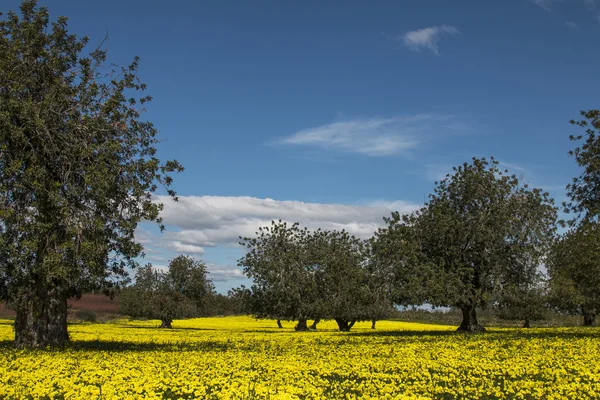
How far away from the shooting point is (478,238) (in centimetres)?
3984

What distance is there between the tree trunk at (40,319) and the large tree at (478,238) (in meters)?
23.4

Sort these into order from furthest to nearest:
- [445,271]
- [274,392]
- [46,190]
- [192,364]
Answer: [445,271]
[46,190]
[192,364]
[274,392]

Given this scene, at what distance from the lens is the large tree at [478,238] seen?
39844 mm

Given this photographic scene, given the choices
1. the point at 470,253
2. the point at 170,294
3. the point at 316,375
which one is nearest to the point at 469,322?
the point at 470,253

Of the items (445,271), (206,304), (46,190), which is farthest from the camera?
(206,304)

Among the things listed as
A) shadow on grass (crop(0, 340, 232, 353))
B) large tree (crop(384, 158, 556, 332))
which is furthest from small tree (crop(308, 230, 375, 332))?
shadow on grass (crop(0, 340, 232, 353))

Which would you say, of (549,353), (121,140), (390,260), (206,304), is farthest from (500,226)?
A: (206,304)

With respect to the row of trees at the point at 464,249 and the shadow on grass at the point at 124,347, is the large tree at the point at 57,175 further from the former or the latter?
the row of trees at the point at 464,249

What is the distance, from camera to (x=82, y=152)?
2280 cm

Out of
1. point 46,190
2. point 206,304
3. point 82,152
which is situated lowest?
point 206,304

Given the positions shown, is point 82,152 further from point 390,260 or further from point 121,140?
point 390,260

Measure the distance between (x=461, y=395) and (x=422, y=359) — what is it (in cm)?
632

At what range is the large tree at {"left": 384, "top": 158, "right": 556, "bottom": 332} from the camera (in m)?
39.8

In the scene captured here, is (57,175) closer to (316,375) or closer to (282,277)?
(316,375)
